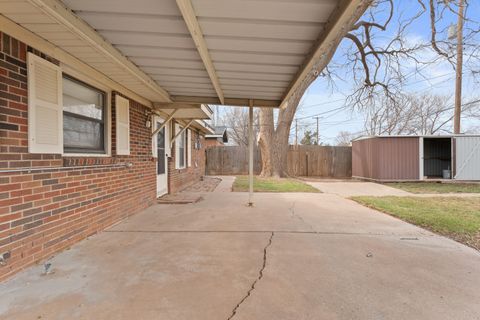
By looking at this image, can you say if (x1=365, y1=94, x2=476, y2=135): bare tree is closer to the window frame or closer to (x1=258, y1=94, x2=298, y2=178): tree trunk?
(x1=258, y1=94, x2=298, y2=178): tree trunk

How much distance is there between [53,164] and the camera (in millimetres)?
2939

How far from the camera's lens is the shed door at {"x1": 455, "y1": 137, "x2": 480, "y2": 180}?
11195 mm

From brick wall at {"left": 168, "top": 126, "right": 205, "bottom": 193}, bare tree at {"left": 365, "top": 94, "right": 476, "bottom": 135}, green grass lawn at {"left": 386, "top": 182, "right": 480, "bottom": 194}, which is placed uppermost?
bare tree at {"left": 365, "top": 94, "right": 476, "bottom": 135}

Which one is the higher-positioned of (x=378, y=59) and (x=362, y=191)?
(x=378, y=59)

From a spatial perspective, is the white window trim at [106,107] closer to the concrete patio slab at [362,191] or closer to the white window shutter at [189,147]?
the white window shutter at [189,147]

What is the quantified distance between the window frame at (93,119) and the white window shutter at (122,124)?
0.14m

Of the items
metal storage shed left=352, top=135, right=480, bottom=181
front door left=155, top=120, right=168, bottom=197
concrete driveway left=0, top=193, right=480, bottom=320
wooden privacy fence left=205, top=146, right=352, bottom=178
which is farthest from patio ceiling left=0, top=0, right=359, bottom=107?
wooden privacy fence left=205, top=146, right=352, bottom=178

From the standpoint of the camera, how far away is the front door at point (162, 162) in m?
6.80

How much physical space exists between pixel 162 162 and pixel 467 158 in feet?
40.8

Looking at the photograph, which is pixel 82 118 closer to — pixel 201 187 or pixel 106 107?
pixel 106 107

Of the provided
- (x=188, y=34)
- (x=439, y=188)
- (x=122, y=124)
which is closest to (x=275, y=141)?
(x=439, y=188)

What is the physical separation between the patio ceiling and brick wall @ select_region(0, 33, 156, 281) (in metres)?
0.55

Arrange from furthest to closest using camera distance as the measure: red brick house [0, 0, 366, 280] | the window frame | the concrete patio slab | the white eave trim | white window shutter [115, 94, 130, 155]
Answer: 1. the concrete patio slab
2. white window shutter [115, 94, 130, 155]
3. the window frame
4. red brick house [0, 0, 366, 280]
5. the white eave trim

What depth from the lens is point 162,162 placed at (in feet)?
23.3
